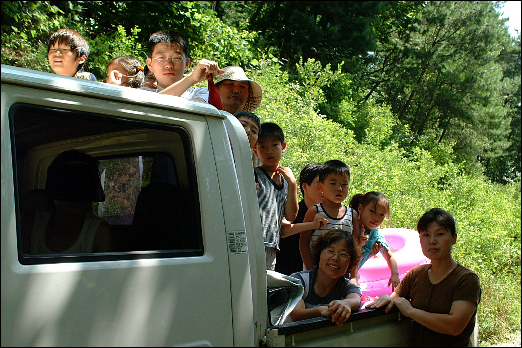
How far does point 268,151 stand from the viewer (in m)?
3.65

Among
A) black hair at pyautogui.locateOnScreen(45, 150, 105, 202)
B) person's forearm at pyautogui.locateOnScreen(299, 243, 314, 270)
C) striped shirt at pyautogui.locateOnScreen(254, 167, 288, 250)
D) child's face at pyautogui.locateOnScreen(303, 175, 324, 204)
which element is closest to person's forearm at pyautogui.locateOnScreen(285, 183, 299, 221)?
striped shirt at pyautogui.locateOnScreen(254, 167, 288, 250)

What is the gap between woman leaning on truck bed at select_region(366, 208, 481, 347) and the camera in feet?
8.73

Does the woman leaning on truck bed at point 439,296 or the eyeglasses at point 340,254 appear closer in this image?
the woman leaning on truck bed at point 439,296

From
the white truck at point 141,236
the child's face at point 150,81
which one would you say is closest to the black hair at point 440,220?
the white truck at point 141,236

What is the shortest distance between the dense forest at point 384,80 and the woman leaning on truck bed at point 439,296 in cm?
405

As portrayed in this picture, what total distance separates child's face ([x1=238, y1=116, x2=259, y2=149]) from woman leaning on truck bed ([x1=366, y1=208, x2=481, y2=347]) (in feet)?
4.00

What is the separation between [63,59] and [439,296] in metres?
2.85

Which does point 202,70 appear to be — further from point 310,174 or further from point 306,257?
point 310,174

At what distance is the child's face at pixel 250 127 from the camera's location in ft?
11.1

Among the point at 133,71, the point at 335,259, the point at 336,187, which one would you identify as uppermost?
the point at 133,71

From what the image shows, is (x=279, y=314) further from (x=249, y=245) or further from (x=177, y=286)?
(x=177, y=286)

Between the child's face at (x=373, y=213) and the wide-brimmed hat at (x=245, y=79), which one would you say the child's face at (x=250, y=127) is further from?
the child's face at (x=373, y=213)

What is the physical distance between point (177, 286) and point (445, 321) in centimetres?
153

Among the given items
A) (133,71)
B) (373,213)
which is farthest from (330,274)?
(133,71)
